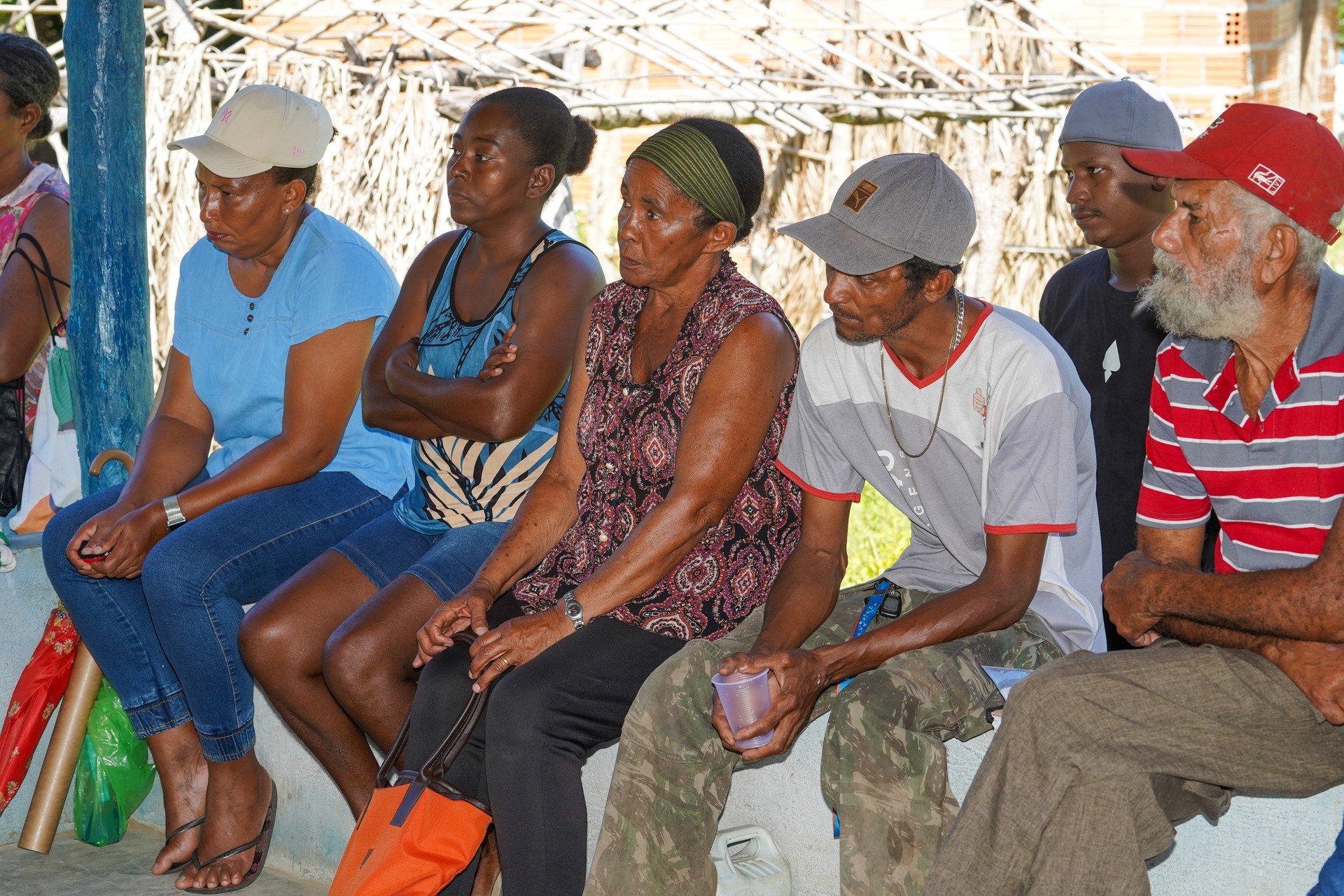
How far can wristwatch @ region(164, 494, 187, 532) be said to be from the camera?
12.2 ft

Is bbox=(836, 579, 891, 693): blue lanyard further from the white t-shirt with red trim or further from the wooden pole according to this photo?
the wooden pole

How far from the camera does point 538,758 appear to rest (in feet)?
9.20

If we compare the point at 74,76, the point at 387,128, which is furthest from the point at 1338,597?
the point at 387,128

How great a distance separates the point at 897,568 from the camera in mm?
3174

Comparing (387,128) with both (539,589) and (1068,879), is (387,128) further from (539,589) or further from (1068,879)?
(1068,879)

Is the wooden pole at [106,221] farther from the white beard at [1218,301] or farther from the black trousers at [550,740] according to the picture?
the white beard at [1218,301]

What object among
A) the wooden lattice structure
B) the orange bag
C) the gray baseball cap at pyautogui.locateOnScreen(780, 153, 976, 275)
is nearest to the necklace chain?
the gray baseball cap at pyautogui.locateOnScreen(780, 153, 976, 275)

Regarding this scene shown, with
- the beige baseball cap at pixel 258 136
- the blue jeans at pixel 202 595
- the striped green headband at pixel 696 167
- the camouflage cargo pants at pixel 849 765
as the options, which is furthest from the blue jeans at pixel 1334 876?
the beige baseball cap at pixel 258 136

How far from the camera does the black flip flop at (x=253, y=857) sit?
141 inches

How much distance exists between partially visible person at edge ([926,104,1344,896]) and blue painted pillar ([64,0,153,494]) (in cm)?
307

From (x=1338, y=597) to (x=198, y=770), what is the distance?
2850 mm

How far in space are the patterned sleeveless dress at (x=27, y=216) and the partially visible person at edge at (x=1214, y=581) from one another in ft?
11.5

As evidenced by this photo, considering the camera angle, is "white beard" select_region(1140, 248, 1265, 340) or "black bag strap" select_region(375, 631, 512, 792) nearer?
"white beard" select_region(1140, 248, 1265, 340)

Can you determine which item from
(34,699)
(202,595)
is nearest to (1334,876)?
(202,595)
